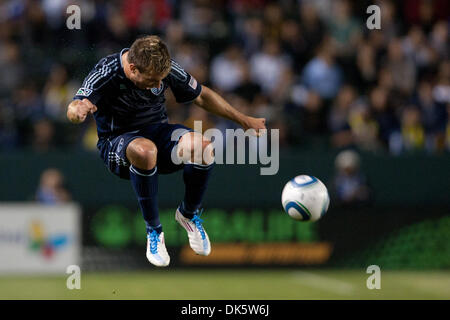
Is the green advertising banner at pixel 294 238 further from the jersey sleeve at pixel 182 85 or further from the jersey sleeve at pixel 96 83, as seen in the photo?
the jersey sleeve at pixel 96 83

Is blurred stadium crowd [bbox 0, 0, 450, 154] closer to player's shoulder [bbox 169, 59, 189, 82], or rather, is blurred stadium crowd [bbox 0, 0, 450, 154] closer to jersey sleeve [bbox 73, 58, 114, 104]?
player's shoulder [bbox 169, 59, 189, 82]

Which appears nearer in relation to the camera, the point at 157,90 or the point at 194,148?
the point at 194,148

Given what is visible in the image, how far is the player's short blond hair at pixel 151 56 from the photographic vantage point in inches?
313

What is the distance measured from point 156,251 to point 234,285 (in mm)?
6836

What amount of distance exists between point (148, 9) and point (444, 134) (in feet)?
20.5

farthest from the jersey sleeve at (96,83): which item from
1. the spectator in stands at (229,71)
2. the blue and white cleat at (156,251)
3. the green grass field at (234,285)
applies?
the spectator in stands at (229,71)

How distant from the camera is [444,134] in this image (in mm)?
17016

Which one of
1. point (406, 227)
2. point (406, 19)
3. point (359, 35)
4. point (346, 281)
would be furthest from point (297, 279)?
point (406, 19)

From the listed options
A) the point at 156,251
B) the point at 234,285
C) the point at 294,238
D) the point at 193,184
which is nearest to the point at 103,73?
the point at 193,184

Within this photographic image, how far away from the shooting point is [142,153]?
8.35 meters

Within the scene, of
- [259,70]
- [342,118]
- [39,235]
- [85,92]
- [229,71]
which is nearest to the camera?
[85,92]

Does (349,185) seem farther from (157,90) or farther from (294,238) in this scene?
(157,90)

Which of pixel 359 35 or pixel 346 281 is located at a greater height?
pixel 359 35

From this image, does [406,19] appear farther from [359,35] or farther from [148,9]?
[148,9]
